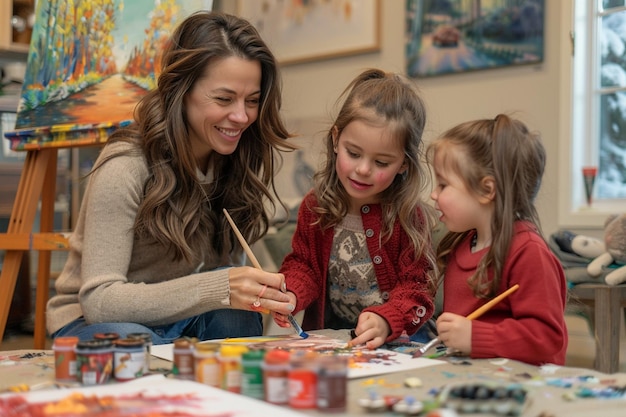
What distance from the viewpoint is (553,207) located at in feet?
9.96

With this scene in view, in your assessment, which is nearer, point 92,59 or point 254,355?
point 254,355

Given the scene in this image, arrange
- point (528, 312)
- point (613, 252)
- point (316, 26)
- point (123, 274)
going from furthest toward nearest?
point (316, 26) → point (613, 252) → point (123, 274) → point (528, 312)

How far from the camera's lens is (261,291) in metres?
1.39

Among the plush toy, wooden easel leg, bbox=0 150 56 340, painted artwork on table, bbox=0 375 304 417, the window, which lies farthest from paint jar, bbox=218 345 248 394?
the window

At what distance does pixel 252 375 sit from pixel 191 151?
2.59ft

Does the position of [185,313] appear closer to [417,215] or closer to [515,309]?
[417,215]

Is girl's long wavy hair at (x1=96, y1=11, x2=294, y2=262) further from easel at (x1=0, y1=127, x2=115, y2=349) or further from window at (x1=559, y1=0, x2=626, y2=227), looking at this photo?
window at (x1=559, y1=0, x2=626, y2=227)

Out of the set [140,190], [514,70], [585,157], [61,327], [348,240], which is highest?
[514,70]

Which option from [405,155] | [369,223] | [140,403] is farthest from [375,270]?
[140,403]

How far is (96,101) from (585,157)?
6.34 ft

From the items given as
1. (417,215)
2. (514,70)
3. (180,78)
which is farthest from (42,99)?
(514,70)

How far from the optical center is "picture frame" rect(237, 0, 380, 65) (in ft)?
11.9

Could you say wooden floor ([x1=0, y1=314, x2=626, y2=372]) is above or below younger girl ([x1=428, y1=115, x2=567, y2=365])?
below

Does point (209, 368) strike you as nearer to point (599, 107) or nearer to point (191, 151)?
point (191, 151)
